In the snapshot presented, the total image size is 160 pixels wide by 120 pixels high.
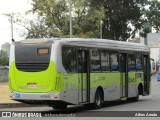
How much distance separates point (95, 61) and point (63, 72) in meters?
3.01

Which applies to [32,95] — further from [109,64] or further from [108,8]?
[108,8]

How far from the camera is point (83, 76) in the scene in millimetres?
21000

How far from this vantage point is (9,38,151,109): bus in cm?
1911

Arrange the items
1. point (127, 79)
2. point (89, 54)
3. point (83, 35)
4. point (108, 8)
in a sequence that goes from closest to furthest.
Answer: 1. point (89, 54)
2. point (127, 79)
3. point (83, 35)
4. point (108, 8)

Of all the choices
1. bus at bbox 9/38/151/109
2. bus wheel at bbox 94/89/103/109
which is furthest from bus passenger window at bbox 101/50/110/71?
bus wheel at bbox 94/89/103/109

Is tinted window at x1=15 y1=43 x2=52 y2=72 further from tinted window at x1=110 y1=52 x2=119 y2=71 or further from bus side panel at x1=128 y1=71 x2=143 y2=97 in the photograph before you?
bus side panel at x1=128 y1=71 x2=143 y2=97

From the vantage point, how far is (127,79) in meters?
25.5

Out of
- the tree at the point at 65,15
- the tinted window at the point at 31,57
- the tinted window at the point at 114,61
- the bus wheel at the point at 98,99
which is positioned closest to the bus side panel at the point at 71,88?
the tinted window at the point at 31,57

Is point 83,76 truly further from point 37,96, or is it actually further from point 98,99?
point 37,96

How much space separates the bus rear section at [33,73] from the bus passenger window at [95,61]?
3003mm

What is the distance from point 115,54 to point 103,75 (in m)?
1.80

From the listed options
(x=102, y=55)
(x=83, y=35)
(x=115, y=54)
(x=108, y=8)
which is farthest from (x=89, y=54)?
(x=108, y=8)

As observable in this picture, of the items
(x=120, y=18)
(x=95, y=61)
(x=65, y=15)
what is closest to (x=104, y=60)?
(x=95, y=61)

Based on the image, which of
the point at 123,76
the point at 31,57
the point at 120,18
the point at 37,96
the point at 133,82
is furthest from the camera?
the point at 120,18
